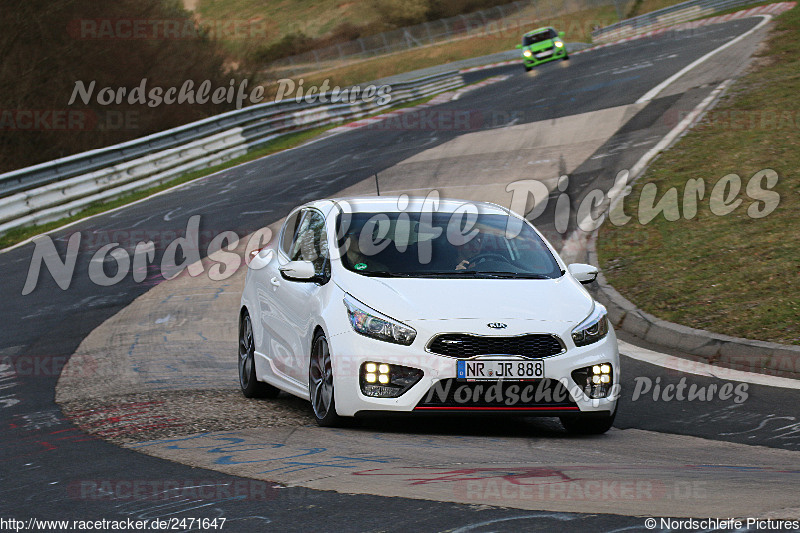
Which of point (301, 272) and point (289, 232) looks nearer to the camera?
point (301, 272)

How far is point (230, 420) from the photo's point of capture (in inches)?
312

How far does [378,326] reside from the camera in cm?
721

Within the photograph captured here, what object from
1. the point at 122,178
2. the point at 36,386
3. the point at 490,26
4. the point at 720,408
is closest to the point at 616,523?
the point at 720,408

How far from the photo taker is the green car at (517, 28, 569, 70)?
48.1m

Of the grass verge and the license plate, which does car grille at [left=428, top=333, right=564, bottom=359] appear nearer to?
the license plate

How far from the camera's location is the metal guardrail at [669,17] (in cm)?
6016

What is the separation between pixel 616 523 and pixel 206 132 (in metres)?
24.9

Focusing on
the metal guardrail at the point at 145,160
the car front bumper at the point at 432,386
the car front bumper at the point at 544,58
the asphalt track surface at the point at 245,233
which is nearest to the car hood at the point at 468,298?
the car front bumper at the point at 432,386

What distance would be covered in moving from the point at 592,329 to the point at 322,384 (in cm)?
188

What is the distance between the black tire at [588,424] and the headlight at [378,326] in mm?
1233

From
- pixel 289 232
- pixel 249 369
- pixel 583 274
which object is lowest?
pixel 249 369

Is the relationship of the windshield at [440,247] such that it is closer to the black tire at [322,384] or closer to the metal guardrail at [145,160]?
the black tire at [322,384]

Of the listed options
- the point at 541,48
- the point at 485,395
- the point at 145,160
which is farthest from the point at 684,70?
the point at 485,395

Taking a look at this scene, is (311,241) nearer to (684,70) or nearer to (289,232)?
(289,232)
